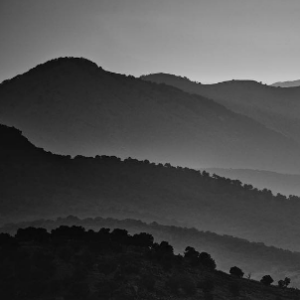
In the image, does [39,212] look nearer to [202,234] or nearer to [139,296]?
[202,234]

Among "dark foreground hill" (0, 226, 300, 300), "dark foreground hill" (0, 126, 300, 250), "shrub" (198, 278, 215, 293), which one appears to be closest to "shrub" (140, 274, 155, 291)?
"dark foreground hill" (0, 226, 300, 300)

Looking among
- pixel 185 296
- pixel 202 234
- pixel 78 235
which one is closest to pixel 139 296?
pixel 185 296

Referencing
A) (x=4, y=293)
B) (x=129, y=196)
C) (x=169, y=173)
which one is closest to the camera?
(x=4, y=293)

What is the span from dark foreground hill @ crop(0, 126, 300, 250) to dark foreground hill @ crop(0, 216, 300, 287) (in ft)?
41.8

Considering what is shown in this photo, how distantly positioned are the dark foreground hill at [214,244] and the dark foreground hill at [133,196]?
41.8 ft

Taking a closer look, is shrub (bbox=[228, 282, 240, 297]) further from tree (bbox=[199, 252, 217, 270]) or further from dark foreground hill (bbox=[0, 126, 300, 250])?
dark foreground hill (bbox=[0, 126, 300, 250])

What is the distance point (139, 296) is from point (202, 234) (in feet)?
285

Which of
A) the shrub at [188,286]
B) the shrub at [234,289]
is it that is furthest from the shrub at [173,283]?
the shrub at [234,289]

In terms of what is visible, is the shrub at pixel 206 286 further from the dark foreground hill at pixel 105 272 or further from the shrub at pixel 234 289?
the shrub at pixel 234 289

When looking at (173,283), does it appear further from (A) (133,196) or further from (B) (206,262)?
(A) (133,196)

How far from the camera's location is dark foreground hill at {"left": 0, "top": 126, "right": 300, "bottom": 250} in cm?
15475

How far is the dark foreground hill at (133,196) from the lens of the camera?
15475 cm

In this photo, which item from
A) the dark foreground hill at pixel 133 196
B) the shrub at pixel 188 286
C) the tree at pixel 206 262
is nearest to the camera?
the shrub at pixel 188 286

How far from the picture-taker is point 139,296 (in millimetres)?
52875
